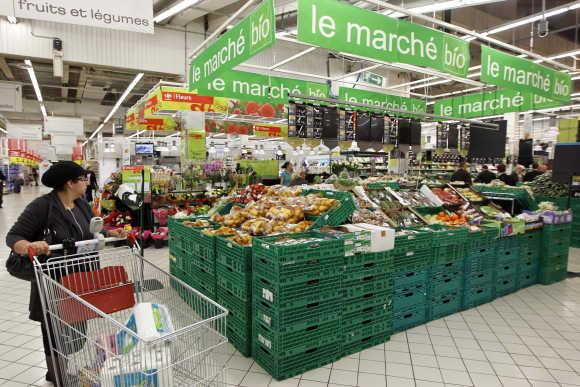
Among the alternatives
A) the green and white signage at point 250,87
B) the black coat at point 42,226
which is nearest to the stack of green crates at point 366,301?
the black coat at point 42,226

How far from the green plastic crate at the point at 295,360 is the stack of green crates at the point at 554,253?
3998mm

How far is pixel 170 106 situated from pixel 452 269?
22.9 feet

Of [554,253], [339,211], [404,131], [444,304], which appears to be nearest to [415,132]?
[404,131]

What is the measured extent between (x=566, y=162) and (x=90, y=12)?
7.60 meters

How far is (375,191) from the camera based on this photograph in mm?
4883

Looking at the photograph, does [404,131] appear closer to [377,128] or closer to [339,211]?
[377,128]

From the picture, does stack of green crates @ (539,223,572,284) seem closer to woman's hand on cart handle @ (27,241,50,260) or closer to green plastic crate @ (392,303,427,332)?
green plastic crate @ (392,303,427,332)

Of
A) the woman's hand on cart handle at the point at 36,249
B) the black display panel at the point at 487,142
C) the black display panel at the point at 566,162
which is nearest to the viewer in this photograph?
the woman's hand on cart handle at the point at 36,249

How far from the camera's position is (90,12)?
368 cm

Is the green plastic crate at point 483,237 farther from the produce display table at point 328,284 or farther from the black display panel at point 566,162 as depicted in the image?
the black display panel at point 566,162

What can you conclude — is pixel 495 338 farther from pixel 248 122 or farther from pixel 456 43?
pixel 248 122

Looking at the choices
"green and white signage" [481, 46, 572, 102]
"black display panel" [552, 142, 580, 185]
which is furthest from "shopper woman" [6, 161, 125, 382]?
"black display panel" [552, 142, 580, 185]

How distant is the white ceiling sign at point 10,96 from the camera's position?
36.9 feet

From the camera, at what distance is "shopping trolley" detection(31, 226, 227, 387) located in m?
1.68
